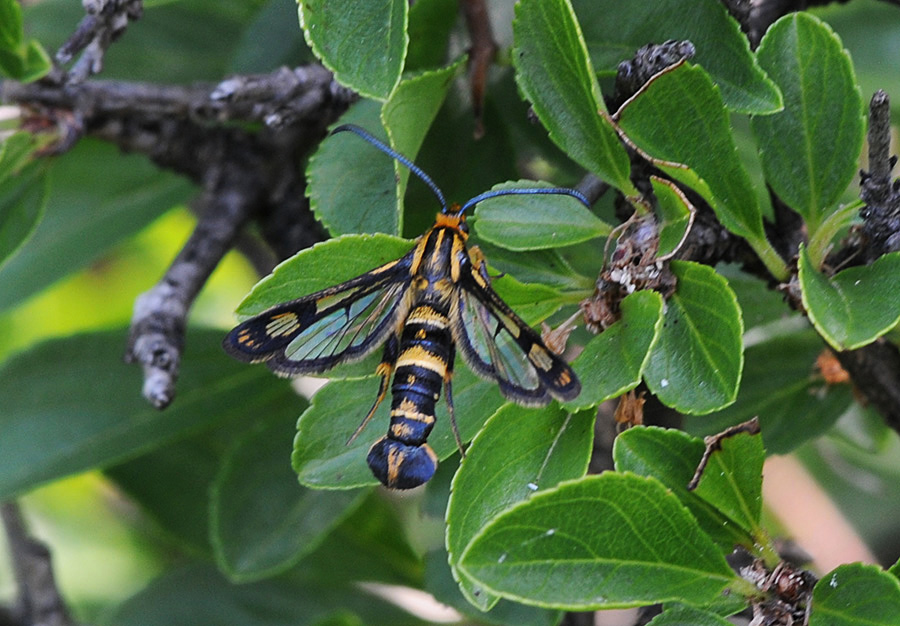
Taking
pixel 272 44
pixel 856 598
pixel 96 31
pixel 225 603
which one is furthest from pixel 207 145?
pixel 856 598

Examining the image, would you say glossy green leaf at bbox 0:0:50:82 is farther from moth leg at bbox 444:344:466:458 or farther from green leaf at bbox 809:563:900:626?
green leaf at bbox 809:563:900:626

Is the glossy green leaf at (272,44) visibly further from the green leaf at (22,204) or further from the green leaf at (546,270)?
the green leaf at (546,270)

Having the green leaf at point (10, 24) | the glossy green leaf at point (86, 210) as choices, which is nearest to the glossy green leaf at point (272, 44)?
the glossy green leaf at point (86, 210)

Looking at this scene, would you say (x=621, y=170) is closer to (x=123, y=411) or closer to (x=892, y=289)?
(x=892, y=289)

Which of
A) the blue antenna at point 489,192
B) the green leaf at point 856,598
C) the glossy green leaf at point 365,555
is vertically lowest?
the glossy green leaf at point 365,555

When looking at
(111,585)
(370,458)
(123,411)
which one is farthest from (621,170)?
(111,585)

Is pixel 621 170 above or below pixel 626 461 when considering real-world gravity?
above

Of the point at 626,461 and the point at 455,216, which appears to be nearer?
the point at 626,461
